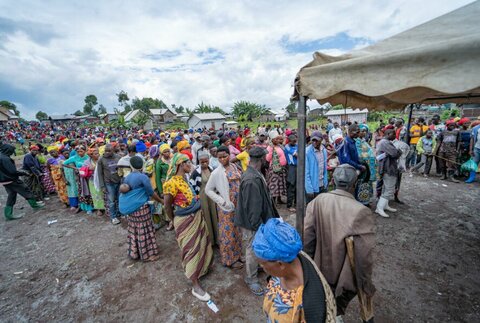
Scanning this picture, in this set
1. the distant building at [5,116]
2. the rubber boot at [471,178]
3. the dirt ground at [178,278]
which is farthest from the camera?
the distant building at [5,116]

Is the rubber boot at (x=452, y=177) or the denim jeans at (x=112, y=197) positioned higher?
the denim jeans at (x=112, y=197)

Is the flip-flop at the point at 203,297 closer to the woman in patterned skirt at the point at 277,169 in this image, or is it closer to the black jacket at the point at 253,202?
the black jacket at the point at 253,202

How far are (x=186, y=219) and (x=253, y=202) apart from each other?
39.9 inches

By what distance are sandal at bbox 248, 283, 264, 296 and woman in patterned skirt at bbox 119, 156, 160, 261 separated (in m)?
1.90

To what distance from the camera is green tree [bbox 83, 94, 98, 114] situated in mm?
87188

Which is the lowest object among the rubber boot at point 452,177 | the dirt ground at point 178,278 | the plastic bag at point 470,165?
the dirt ground at point 178,278

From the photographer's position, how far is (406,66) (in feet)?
5.45

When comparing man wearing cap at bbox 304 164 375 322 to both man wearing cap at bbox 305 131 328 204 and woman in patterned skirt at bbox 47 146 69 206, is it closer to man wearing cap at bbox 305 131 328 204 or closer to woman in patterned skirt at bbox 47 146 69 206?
man wearing cap at bbox 305 131 328 204

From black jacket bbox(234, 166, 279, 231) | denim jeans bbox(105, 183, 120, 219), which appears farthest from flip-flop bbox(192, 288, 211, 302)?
denim jeans bbox(105, 183, 120, 219)

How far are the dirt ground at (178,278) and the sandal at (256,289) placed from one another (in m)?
0.09

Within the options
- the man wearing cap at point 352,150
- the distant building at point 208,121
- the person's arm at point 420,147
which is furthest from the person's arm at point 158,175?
the distant building at point 208,121

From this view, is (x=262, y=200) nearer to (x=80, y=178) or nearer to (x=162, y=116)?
(x=80, y=178)

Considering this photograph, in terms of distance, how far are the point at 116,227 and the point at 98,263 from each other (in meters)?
1.43

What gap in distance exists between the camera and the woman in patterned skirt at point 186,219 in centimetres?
302
